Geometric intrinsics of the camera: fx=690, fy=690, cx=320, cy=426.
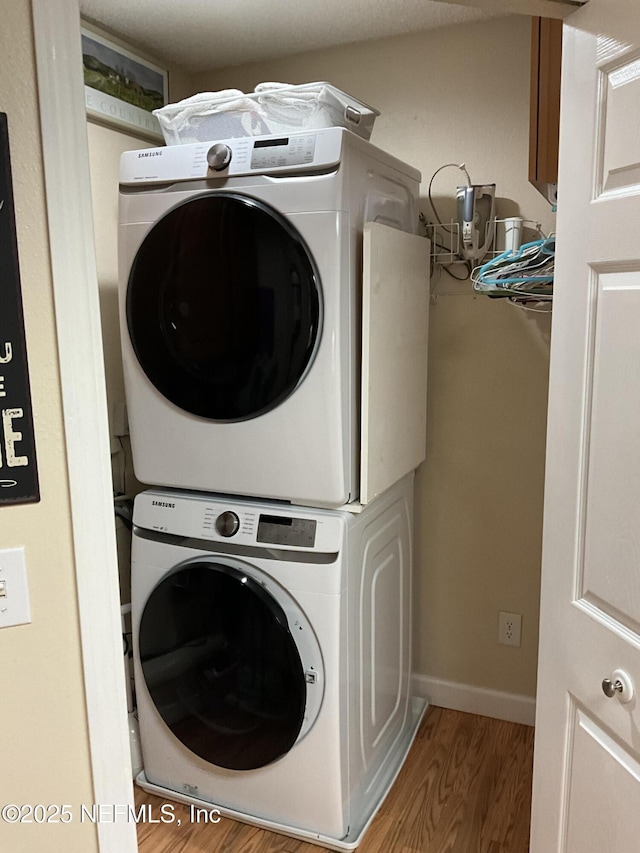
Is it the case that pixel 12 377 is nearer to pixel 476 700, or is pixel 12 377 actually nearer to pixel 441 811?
pixel 441 811

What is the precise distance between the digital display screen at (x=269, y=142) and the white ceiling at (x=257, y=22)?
22.1 inches

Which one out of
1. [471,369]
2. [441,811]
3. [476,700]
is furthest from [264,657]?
[471,369]

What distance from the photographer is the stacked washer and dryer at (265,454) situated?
1.68 metres

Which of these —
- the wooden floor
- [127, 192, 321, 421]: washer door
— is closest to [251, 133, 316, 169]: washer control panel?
[127, 192, 321, 421]: washer door

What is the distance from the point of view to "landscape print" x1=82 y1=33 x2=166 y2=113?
6.86ft

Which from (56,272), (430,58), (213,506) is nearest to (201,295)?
(213,506)

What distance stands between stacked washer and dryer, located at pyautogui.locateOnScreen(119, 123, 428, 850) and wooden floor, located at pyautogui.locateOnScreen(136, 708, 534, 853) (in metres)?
0.07

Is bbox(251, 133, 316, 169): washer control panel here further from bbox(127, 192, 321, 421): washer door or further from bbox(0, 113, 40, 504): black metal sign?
bbox(0, 113, 40, 504): black metal sign

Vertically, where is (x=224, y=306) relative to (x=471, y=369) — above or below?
above

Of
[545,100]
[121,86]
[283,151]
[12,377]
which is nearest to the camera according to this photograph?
[12,377]

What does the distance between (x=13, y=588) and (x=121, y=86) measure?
1.84 m

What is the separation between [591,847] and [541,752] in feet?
0.59

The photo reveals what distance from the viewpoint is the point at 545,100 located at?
4.99ft

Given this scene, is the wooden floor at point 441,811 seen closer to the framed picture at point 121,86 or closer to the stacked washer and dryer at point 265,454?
the stacked washer and dryer at point 265,454
